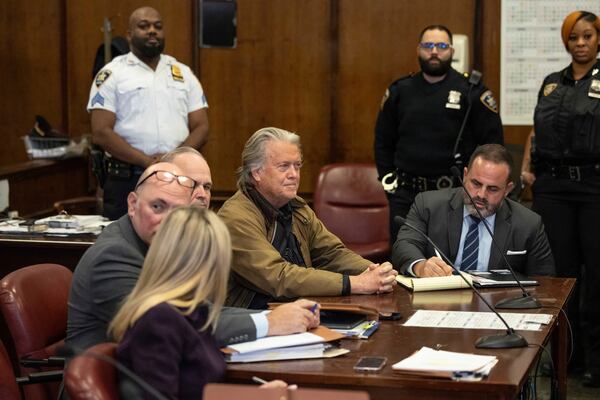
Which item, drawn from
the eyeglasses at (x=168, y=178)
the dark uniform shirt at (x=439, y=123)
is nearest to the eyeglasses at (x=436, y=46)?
the dark uniform shirt at (x=439, y=123)

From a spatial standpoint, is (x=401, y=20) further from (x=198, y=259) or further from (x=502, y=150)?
(x=198, y=259)

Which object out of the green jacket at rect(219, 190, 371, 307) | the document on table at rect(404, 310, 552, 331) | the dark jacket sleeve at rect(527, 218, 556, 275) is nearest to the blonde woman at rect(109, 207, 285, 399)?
the document on table at rect(404, 310, 552, 331)

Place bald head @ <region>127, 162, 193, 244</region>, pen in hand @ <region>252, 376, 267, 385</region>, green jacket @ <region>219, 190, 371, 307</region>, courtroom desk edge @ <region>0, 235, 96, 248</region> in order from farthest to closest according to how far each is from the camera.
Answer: courtroom desk edge @ <region>0, 235, 96, 248</region>
green jacket @ <region>219, 190, 371, 307</region>
bald head @ <region>127, 162, 193, 244</region>
pen in hand @ <region>252, 376, 267, 385</region>

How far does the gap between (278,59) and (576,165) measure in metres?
2.71

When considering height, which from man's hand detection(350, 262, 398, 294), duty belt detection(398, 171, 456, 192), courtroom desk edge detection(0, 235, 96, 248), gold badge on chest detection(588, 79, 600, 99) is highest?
gold badge on chest detection(588, 79, 600, 99)

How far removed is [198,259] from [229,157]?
16.2 ft

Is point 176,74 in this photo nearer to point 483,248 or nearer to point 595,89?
point 595,89

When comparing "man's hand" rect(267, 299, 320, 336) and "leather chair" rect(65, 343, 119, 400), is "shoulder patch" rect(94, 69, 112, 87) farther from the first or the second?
"leather chair" rect(65, 343, 119, 400)

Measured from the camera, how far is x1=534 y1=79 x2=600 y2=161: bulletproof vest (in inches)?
207

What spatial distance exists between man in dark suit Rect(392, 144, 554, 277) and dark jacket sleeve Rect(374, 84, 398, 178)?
4.90 ft

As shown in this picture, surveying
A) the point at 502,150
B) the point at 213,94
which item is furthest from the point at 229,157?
the point at 502,150

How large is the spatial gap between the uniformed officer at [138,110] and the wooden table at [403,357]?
2.53 metres

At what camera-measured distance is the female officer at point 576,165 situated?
5.28 m

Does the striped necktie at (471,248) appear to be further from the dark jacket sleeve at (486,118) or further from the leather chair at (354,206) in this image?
the leather chair at (354,206)
